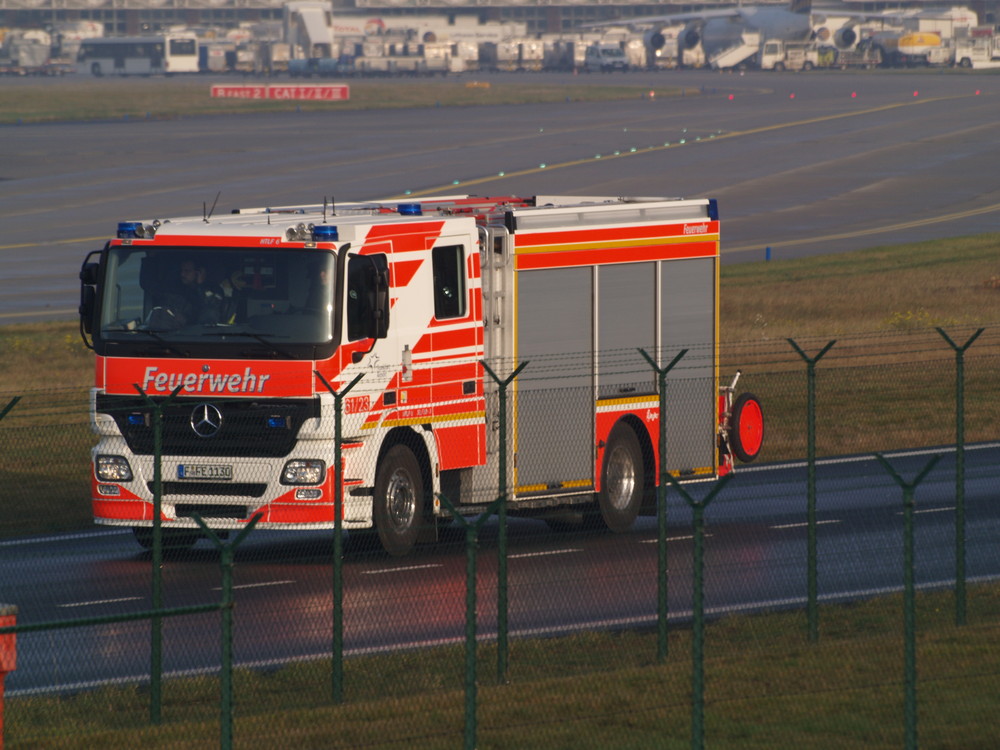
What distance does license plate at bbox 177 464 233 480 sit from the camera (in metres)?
16.3

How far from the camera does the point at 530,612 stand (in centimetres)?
1340

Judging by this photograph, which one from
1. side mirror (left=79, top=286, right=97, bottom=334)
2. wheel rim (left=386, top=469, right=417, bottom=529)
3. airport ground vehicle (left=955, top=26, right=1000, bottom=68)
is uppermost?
airport ground vehicle (left=955, top=26, right=1000, bottom=68)

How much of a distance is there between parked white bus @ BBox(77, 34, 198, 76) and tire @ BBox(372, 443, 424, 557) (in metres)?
169

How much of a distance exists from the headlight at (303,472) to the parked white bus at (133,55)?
169479mm

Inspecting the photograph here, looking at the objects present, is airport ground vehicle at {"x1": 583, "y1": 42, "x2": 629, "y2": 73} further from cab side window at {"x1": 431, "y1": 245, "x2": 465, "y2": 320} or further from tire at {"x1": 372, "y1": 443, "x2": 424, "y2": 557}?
tire at {"x1": 372, "y1": 443, "x2": 424, "y2": 557}

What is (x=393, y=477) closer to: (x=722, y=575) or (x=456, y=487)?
(x=456, y=487)

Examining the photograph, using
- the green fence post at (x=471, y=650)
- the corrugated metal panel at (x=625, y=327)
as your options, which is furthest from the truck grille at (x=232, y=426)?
the green fence post at (x=471, y=650)

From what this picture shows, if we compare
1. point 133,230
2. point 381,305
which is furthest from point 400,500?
point 133,230

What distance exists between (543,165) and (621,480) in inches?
2310

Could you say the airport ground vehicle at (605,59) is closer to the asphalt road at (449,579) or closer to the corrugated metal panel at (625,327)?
the asphalt road at (449,579)

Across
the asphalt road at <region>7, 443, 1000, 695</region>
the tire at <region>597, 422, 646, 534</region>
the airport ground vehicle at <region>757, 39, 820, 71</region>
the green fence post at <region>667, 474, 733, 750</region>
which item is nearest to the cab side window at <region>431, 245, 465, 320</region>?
the asphalt road at <region>7, 443, 1000, 695</region>

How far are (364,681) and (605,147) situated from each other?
249ft

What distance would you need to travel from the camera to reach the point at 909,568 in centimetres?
991

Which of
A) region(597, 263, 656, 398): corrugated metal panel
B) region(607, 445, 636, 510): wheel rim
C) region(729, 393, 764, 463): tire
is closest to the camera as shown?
region(597, 263, 656, 398): corrugated metal panel
